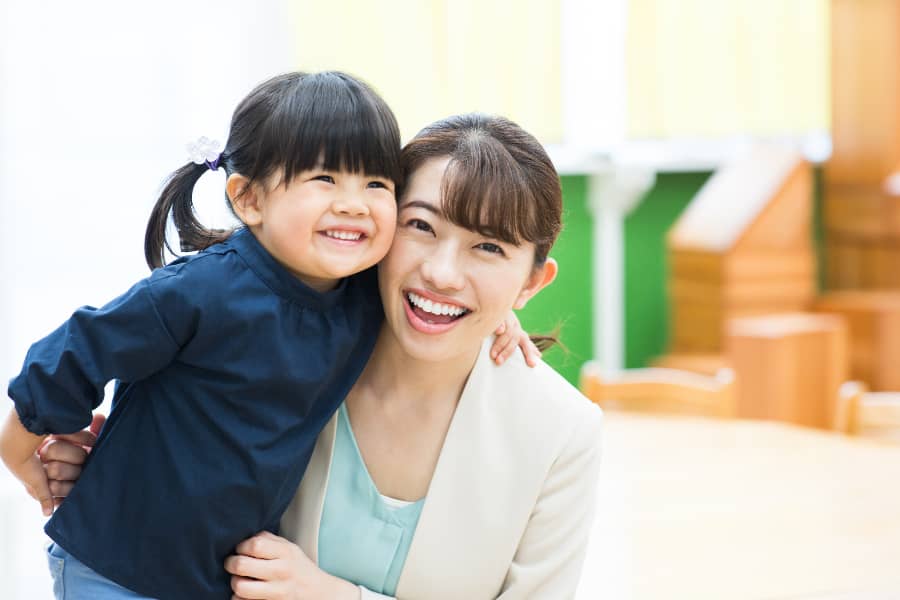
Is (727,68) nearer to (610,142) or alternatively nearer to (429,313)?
(610,142)

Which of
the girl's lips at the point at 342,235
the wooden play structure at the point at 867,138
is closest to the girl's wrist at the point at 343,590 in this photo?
the girl's lips at the point at 342,235

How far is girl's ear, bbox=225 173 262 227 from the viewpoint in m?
1.41

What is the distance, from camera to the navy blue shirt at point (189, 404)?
1332 mm

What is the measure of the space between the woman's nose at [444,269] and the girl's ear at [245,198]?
21 cm

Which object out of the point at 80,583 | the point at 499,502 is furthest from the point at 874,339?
the point at 80,583

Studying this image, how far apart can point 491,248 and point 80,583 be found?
659 millimetres

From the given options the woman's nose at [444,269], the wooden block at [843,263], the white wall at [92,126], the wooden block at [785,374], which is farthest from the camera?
the wooden block at [843,263]

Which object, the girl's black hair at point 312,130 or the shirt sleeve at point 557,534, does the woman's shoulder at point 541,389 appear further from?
the girl's black hair at point 312,130

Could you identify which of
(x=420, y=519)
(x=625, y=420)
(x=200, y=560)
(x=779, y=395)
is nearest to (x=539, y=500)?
(x=420, y=519)

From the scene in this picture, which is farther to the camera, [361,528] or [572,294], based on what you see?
[572,294]

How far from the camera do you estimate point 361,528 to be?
1550 millimetres

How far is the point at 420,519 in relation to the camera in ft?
4.99

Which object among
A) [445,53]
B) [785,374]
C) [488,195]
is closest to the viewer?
[488,195]

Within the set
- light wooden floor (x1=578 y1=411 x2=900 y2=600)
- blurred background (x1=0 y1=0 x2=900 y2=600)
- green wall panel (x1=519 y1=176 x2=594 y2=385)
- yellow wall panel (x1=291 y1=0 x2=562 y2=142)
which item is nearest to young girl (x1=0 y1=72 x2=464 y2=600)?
light wooden floor (x1=578 y1=411 x2=900 y2=600)
